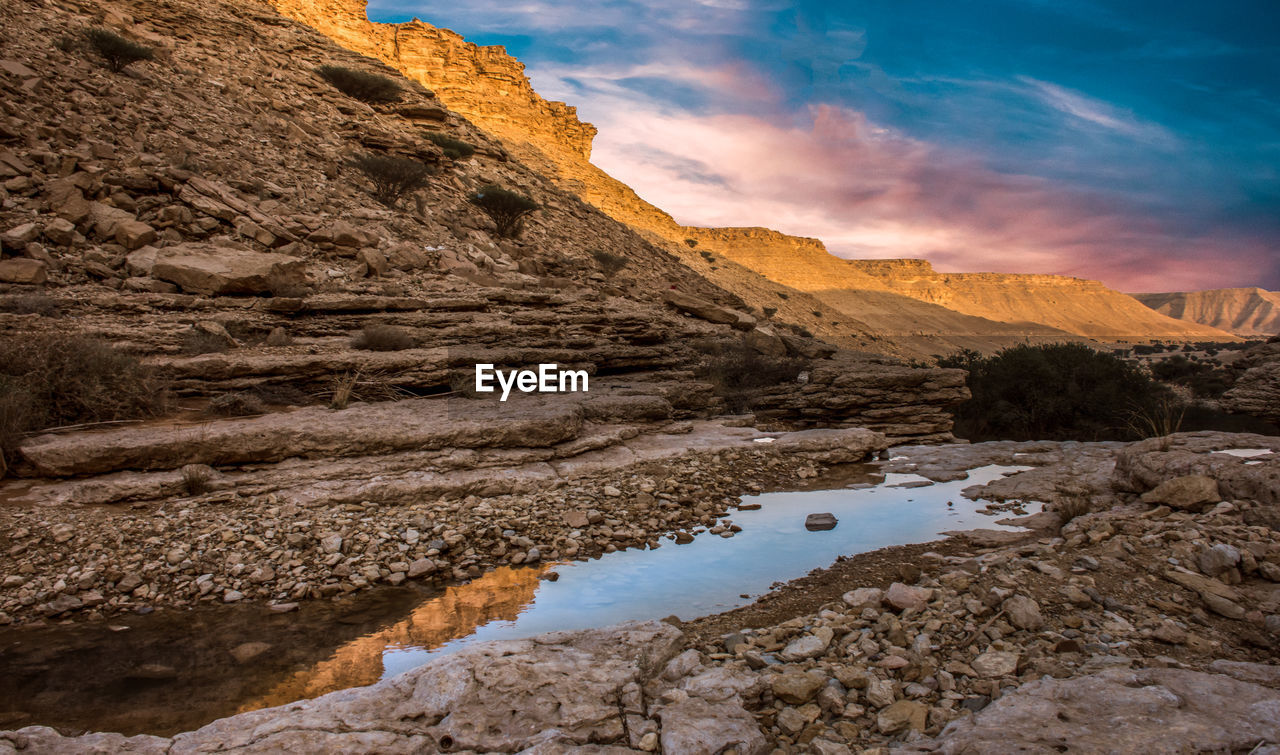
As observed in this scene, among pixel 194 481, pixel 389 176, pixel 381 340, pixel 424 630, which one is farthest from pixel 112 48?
pixel 424 630

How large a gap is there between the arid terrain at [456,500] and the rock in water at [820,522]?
0.03 metres

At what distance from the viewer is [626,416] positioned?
341 inches

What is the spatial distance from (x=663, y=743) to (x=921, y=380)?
10226 millimetres

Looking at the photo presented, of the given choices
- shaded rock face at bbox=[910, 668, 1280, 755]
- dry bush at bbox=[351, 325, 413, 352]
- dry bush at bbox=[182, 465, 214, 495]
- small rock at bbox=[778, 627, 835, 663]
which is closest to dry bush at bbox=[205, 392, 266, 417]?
dry bush at bbox=[182, 465, 214, 495]

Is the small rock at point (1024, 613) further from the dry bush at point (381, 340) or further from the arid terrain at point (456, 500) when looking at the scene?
the dry bush at point (381, 340)

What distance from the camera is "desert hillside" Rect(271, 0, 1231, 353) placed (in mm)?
43312

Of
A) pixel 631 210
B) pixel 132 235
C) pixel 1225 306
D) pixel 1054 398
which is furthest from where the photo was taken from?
pixel 1225 306

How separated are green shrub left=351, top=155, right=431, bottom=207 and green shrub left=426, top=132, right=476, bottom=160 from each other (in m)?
5.02

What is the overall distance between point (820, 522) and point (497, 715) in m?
4.18

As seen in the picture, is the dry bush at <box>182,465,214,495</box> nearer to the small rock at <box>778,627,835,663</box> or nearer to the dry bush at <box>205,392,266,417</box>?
the dry bush at <box>205,392,266,417</box>

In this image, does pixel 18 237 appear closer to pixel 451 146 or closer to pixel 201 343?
pixel 201 343

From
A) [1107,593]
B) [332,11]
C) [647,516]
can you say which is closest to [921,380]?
[647,516]

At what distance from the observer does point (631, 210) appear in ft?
161

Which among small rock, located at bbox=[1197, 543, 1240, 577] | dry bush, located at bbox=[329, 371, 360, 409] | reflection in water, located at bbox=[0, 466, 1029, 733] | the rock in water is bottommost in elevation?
reflection in water, located at bbox=[0, 466, 1029, 733]
